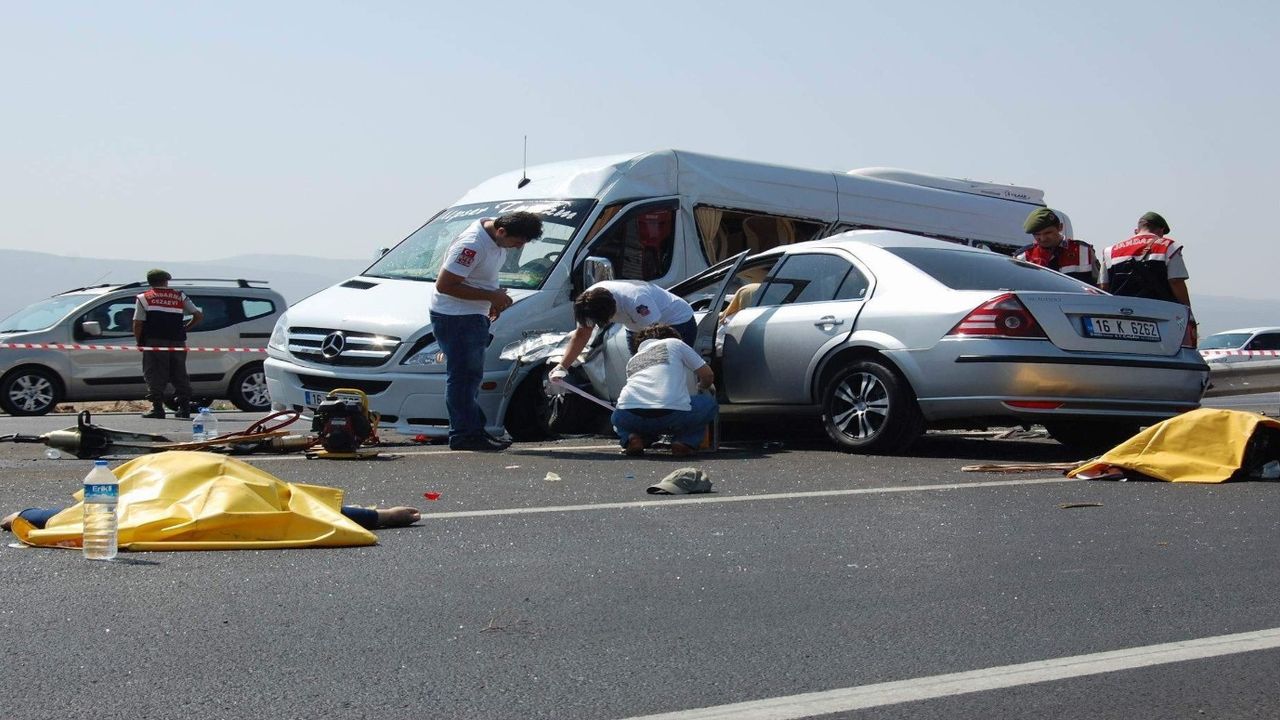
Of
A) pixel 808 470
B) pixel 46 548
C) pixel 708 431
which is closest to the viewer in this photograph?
pixel 46 548

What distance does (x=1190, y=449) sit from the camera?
8.59 m

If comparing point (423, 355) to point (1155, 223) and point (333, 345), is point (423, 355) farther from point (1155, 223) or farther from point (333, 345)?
point (1155, 223)

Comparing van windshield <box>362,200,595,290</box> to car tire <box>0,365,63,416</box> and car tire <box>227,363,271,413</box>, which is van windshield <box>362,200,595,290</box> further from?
car tire <box>0,365,63,416</box>

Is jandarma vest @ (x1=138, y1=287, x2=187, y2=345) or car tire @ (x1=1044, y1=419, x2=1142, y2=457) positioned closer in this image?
car tire @ (x1=1044, y1=419, x2=1142, y2=457)

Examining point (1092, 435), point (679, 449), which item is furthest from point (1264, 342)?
point (679, 449)

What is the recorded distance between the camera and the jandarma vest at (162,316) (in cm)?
1756

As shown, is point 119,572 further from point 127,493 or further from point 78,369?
point 78,369

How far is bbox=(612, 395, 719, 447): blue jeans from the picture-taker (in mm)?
10289

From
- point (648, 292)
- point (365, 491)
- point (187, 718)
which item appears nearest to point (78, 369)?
point (648, 292)

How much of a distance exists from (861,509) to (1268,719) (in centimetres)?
364

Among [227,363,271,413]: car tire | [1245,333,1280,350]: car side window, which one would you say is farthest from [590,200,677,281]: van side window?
[1245,333,1280,350]: car side window

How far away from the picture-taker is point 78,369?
1903cm

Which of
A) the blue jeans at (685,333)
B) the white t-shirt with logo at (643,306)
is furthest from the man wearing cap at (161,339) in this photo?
the white t-shirt with logo at (643,306)

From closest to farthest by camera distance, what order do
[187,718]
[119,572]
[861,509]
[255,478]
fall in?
[187,718] → [119,572] → [255,478] → [861,509]
